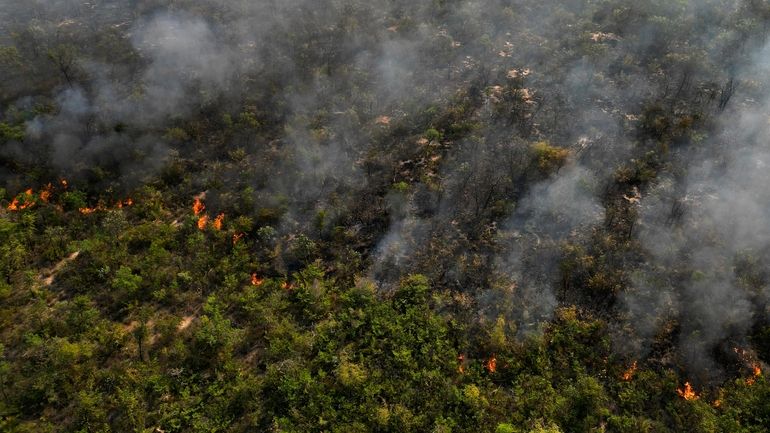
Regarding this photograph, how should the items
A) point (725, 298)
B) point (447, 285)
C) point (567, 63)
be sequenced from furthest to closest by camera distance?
point (567, 63) → point (447, 285) → point (725, 298)

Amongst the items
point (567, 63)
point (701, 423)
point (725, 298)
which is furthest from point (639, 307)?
point (567, 63)

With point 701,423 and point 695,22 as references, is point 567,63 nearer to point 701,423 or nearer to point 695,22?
point 695,22

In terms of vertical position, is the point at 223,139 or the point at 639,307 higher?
the point at 223,139

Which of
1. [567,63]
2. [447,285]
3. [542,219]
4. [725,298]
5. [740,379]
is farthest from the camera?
[567,63]

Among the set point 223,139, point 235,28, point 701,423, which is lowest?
point 701,423

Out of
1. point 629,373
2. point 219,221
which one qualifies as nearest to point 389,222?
point 219,221

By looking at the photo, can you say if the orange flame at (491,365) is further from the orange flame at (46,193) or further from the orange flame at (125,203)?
the orange flame at (46,193)
